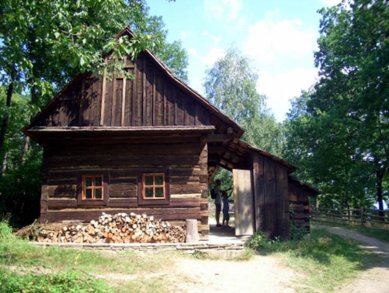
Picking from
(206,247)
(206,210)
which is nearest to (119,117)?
(206,210)

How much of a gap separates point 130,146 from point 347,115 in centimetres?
1780

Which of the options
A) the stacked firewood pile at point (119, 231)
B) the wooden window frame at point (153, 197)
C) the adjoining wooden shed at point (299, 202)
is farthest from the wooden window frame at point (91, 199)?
the adjoining wooden shed at point (299, 202)

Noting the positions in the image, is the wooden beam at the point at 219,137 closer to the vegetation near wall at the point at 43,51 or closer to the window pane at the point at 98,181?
the vegetation near wall at the point at 43,51

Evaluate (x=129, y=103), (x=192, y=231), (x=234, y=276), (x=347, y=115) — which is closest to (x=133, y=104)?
(x=129, y=103)

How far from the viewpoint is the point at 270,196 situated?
14938 millimetres

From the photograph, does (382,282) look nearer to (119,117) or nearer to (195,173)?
(195,173)

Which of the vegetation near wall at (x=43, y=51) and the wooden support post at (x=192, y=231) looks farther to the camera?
the wooden support post at (x=192, y=231)

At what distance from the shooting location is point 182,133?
13.2 m

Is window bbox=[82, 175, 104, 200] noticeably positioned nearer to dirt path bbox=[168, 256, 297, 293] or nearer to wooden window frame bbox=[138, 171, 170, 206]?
wooden window frame bbox=[138, 171, 170, 206]

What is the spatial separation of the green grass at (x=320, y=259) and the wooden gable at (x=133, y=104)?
4.42 m

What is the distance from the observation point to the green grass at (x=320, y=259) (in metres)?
9.61

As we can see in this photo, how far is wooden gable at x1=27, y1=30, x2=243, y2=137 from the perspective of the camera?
520 inches

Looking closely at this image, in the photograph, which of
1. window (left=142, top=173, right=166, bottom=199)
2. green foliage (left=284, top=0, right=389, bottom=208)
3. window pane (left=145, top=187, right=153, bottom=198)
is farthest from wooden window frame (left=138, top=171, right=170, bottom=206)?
green foliage (left=284, top=0, right=389, bottom=208)

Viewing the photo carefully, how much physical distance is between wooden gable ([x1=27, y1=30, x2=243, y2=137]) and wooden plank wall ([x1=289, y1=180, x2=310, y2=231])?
153 inches
